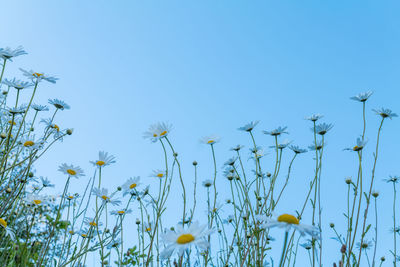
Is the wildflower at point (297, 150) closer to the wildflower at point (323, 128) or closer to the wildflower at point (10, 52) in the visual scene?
the wildflower at point (323, 128)

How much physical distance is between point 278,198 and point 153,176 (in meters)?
1.13

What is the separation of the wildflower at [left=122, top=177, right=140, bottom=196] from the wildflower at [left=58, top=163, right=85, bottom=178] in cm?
34

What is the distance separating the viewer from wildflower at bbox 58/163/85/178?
→ 2.64m

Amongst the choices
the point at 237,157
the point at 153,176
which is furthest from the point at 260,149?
the point at 153,176

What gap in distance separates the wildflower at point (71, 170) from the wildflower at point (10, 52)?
0.88m

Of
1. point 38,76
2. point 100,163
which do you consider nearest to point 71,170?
point 100,163

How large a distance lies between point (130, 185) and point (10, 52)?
1.15m

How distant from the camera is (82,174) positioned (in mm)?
2662

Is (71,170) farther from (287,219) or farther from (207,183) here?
(287,219)

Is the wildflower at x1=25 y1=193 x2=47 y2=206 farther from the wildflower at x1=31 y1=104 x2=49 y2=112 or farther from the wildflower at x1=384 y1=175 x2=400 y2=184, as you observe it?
the wildflower at x1=384 y1=175 x2=400 y2=184

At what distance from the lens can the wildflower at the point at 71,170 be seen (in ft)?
8.65

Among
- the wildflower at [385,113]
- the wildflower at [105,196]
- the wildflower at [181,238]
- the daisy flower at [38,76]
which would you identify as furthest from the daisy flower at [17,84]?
the wildflower at [385,113]

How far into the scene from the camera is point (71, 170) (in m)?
2.65

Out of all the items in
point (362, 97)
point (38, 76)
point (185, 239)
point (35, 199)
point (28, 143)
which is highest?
point (362, 97)
